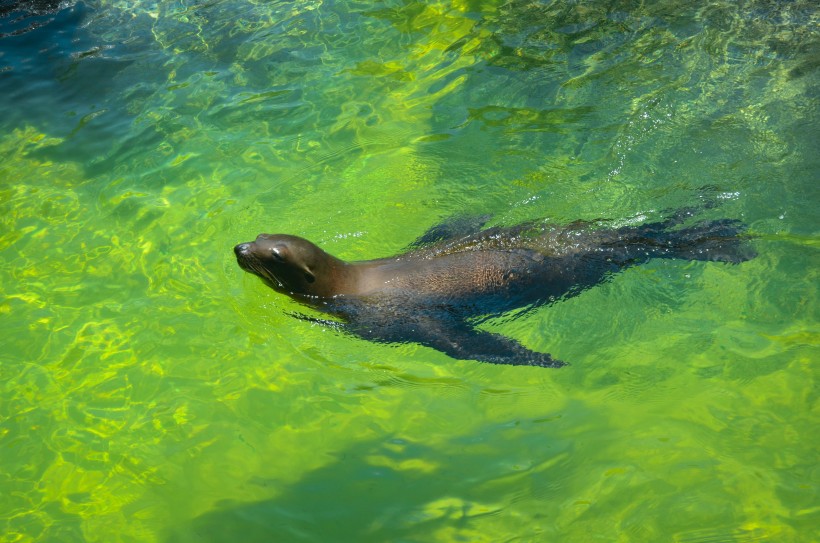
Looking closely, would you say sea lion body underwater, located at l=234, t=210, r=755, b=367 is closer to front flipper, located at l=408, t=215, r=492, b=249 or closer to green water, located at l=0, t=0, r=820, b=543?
green water, located at l=0, t=0, r=820, b=543

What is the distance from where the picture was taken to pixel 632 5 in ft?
33.7

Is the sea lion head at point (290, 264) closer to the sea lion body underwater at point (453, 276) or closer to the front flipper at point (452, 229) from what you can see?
the sea lion body underwater at point (453, 276)

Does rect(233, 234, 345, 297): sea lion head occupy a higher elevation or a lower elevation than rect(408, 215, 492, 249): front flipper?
higher

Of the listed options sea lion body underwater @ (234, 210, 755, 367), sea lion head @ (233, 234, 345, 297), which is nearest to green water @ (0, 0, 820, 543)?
sea lion body underwater @ (234, 210, 755, 367)

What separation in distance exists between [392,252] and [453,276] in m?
1.17

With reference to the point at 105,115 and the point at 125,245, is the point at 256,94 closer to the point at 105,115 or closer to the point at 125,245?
the point at 105,115

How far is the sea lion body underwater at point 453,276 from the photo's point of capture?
5965mm

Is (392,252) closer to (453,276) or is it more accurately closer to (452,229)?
(452,229)

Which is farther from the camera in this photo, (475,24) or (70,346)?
(475,24)

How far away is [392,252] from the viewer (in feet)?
23.2

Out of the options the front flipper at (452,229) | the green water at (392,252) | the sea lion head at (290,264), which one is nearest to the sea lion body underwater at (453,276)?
the sea lion head at (290,264)

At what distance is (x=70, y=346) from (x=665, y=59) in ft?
24.7

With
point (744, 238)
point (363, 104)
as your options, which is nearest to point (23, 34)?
point (363, 104)

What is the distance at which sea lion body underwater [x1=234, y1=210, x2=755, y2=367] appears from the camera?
596 centimetres
